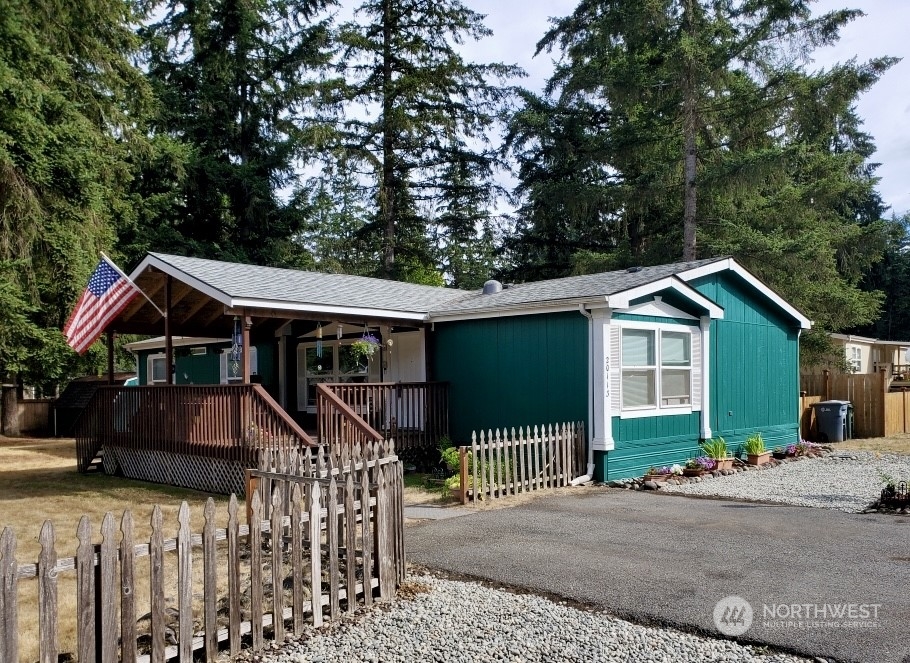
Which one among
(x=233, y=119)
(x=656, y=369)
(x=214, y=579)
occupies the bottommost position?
(x=214, y=579)

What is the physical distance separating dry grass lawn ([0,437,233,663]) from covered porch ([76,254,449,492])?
2.17ft

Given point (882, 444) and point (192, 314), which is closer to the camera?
point (192, 314)

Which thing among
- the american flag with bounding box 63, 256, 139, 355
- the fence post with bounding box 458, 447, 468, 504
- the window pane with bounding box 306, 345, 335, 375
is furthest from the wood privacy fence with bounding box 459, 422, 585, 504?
the american flag with bounding box 63, 256, 139, 355

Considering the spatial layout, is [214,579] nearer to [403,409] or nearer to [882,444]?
[403,409]

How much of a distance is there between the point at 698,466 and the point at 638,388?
1.69 meters

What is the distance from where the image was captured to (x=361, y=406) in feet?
40.4

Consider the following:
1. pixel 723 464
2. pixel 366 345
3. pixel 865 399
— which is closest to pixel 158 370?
pixel 366 345

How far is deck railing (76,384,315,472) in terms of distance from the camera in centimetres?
1053

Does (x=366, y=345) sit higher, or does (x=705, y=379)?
(x=366, y=345)

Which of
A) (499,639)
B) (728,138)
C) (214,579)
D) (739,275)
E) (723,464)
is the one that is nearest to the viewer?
(214,579)

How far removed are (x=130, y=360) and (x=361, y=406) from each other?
18.4 meters

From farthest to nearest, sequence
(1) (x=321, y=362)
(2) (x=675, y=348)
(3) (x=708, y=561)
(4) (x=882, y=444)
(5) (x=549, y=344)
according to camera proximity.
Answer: (4) (x=882, y=444)
(1) (x=321, y=362)
(2) (x=675, y=348)
(5) (x=549, y=344)
(3) (x=708, y=561)

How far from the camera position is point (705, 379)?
43.1 feet

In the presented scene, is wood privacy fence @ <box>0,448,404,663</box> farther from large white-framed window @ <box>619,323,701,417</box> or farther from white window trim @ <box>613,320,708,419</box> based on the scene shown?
large white-framed window @ <box>619,323,701,417</box>
